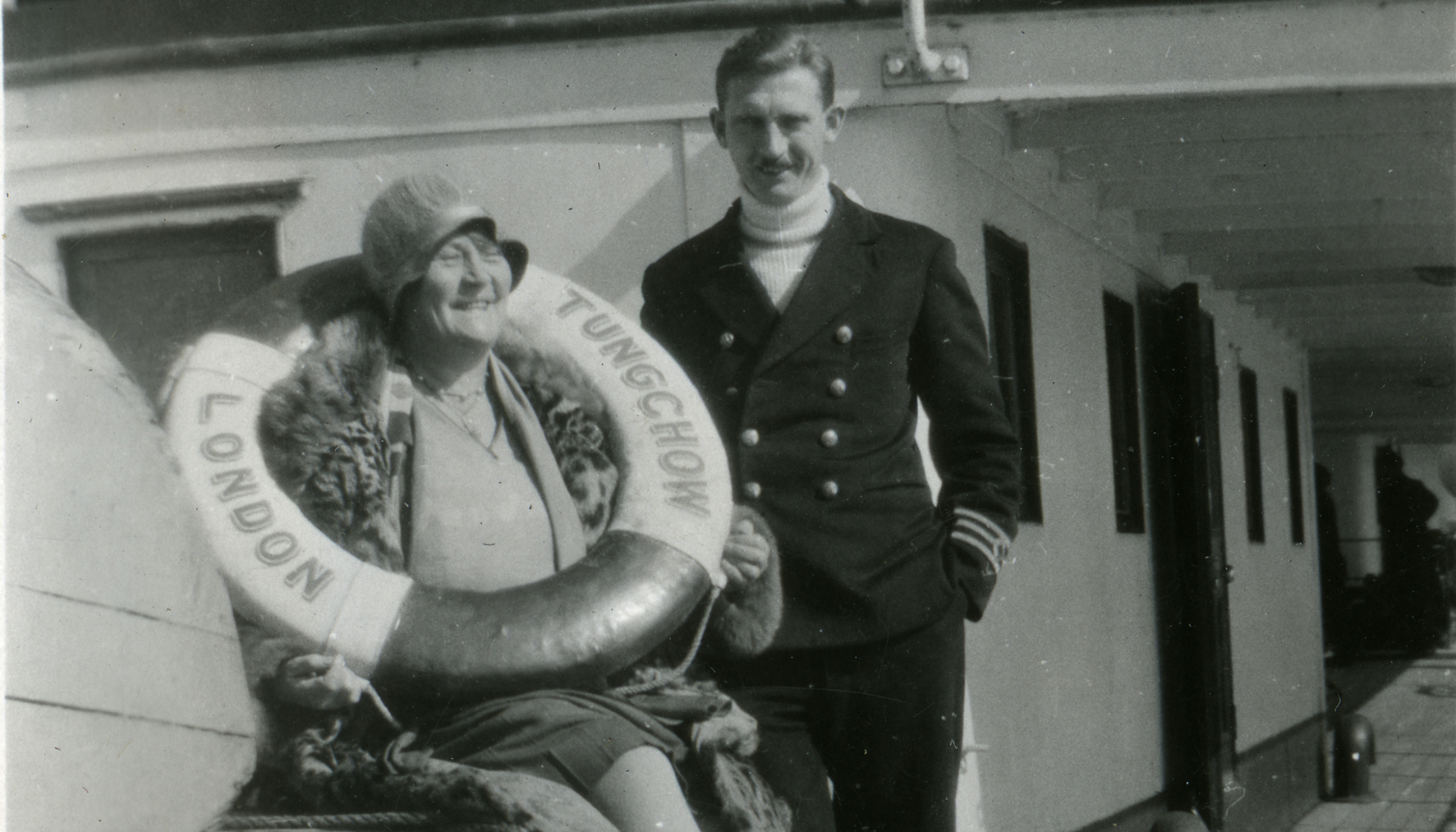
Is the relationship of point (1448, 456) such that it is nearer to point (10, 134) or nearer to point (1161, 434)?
point (1161, 434)

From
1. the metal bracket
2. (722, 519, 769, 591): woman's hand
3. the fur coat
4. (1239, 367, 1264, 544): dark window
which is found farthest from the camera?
(1239, 367, 1264, 544): dark window

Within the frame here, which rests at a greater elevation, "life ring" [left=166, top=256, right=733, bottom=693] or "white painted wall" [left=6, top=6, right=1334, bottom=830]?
"white painted wall" [left=6, top=6, right=1334, bottom=830]

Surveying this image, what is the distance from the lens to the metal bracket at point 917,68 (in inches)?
153

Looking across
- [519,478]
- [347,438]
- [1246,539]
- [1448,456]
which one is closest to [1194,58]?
[519,478]

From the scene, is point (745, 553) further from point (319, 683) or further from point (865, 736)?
point (319, 683)

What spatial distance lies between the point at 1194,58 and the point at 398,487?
82.2 inches

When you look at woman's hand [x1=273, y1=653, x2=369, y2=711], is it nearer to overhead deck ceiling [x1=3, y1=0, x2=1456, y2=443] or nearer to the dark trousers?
the dark trousers

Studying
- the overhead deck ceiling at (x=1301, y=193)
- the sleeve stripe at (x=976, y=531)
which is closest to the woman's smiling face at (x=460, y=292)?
the sleeve stripe at (x=976, y=531)

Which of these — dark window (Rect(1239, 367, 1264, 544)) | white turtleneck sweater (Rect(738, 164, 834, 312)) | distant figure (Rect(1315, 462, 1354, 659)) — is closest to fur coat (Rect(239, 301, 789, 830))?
white turtleneck sweater (Rect(738, 164, 834, 312))

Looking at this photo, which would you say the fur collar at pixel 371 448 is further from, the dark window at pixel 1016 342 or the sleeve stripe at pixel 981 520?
the dark window at pixel 1016 342

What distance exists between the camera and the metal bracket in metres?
3.88

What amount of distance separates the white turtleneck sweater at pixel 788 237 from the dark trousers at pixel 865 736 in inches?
29.4

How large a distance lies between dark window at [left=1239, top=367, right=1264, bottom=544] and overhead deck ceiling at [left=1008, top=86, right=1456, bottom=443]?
0.40 m

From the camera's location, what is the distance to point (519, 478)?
3416 millimetres
